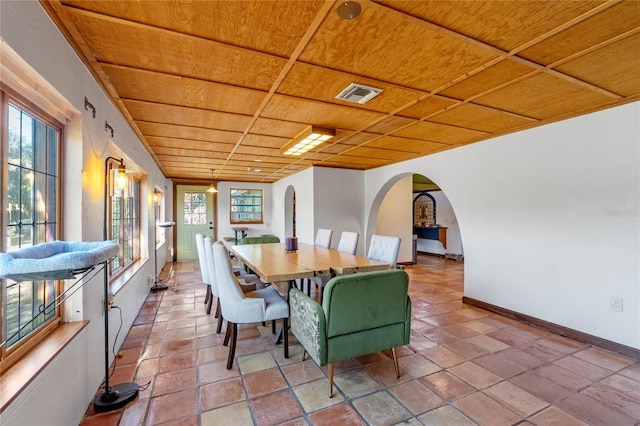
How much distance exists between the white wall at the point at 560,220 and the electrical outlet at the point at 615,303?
0.12ft

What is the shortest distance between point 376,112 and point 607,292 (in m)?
2.85

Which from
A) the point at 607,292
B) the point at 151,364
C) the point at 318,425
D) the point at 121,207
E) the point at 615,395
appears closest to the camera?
the point at 318,425

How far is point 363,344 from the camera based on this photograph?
2.05 meters

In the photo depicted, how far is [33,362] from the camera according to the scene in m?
1.29

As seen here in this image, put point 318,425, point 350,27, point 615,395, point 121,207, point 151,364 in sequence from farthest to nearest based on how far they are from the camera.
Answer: point 121,207 < point 151,364 < point 615,395 < point 318,425 < point 350,27

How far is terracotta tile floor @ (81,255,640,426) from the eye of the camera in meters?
1.78

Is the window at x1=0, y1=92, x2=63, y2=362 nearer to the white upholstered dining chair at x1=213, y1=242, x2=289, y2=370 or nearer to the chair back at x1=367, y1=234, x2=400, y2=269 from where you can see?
the white upholstered dining chair at x1=213, y1=242, x2=289, y2=370

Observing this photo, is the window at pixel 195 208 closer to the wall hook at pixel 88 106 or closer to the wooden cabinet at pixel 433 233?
the wall hook at pixel 88 106

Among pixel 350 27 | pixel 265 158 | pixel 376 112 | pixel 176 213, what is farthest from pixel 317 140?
pixel 176 213

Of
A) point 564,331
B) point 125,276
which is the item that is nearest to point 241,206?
point 125,276

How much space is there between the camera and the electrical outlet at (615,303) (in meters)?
2.62

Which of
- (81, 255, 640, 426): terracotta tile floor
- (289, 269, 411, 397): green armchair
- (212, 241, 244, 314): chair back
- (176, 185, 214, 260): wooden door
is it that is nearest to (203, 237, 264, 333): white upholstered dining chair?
(212, 241, 244, 314): chair back

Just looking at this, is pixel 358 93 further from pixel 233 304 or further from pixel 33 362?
pixel 33 362

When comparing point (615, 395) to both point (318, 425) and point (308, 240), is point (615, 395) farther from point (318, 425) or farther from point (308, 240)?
point (308, 240)
